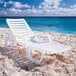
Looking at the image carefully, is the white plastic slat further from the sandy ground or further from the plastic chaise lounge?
the sandy ground

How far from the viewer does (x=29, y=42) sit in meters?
3.59

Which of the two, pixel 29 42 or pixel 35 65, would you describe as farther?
pixel 29 42

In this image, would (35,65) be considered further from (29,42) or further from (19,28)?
(19,28)

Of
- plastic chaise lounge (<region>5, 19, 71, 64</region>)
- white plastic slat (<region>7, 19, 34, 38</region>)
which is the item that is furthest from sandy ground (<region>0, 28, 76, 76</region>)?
white plastic slat (<region>7, 19, 34, 38</region>)

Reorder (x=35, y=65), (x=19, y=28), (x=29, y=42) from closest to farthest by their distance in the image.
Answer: (x=35, y=65) < (x=29, y=42) < (x=19, y=28)

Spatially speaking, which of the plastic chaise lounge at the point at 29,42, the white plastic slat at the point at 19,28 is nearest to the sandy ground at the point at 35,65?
the plastic chaise lounge at the point at 29,42

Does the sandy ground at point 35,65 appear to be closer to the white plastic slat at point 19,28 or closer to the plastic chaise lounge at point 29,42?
the plastic chaise lounge at point 29,42

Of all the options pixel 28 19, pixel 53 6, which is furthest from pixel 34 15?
pixel 53 6

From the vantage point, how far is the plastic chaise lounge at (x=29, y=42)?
3113 millimetres

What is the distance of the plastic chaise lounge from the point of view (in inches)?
123

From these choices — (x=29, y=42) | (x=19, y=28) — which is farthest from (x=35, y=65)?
(x=19, y=28)

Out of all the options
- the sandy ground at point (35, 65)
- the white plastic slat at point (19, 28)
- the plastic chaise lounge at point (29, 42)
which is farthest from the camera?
the white plastic slat at point (19, 28)

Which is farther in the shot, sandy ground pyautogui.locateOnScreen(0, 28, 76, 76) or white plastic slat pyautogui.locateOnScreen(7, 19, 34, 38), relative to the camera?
white plastic slat pyautogui.locateOnScreen(7, 19, 34, 38)

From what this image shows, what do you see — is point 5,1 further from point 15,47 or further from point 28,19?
point 15,47
